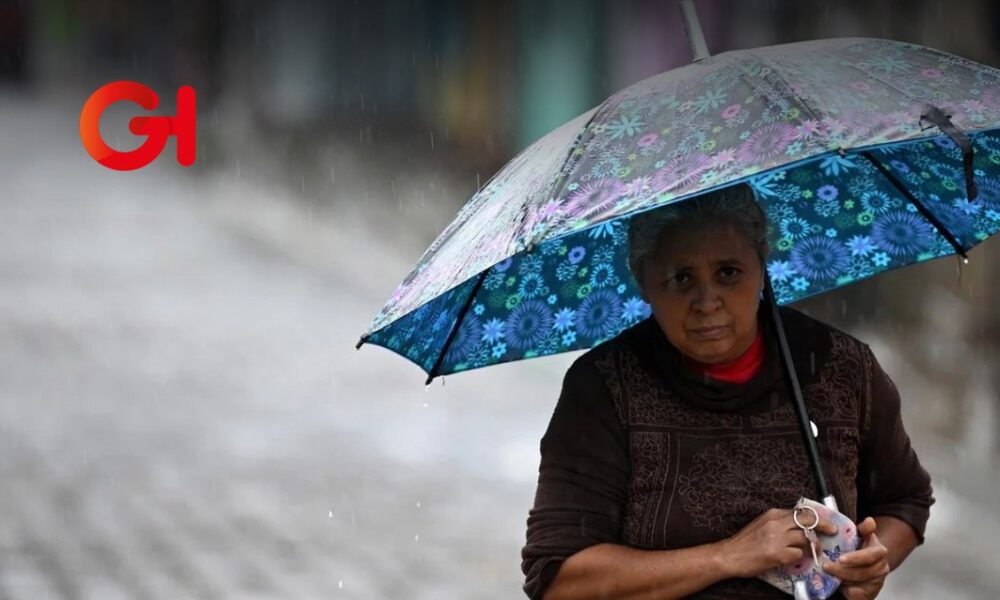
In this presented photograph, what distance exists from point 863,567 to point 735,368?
15.4 inches

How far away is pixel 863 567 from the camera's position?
2.05m

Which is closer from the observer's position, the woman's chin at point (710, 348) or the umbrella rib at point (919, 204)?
the woman's chin at point (710, 348)

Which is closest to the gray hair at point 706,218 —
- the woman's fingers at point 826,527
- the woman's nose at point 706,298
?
the woman's nose at point 706,298

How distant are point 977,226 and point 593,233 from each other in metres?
0.77

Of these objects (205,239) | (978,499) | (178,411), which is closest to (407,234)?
(205,239)

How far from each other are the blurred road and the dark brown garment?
11.2 feet

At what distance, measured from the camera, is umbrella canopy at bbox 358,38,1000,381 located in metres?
1.92

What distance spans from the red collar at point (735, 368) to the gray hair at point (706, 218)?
15 centimetres

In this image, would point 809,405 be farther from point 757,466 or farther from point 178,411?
point 178,411

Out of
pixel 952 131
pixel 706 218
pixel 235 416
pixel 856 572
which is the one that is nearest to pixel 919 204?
pixel 706 218

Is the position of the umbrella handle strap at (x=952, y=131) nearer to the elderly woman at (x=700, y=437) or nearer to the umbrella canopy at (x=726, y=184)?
the umbrella canopy at (x=726, y=184)

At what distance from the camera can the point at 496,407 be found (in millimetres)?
7559

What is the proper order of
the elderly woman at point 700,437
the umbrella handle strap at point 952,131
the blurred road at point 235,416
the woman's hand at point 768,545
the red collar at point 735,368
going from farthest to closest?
the blurred road at point 235,416, the red collar at point 735,368, the elderly woman at point 700,437, the woman's hand at point 768,545, the umbrella handle strap at point 952,131

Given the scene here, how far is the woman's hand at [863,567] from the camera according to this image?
6.67 ft
